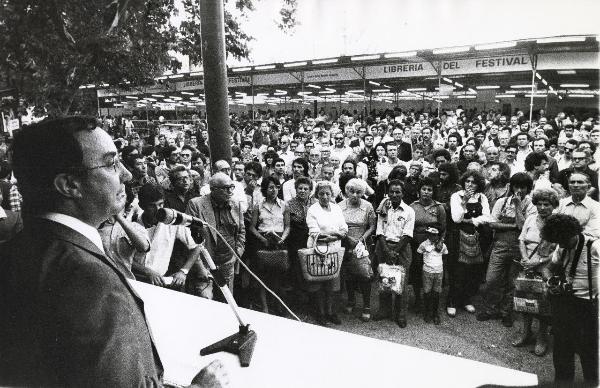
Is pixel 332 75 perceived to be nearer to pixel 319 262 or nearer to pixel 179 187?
pixel 179 187

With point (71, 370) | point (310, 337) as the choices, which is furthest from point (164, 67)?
point (71, 370)

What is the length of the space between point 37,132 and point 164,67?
7.13m

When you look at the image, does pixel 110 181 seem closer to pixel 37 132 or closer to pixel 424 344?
pixel 37 132

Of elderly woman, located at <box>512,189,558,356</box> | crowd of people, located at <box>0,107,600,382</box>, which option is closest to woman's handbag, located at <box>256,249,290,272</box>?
crowd of people, located at <box>0,107,600,382</box>

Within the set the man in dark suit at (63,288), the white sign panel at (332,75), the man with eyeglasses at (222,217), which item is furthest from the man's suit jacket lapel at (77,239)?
the white sign panel at (332,75)

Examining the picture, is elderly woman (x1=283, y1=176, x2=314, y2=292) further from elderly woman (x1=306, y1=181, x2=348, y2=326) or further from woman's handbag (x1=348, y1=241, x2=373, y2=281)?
woman's handbag (x1=348, y1=241, x2=373, y2=281)

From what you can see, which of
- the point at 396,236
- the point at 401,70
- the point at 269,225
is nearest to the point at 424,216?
the point at 396,236

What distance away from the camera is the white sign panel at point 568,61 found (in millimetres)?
11666

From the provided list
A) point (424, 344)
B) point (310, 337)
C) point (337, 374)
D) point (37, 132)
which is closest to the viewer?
point (37, 132)

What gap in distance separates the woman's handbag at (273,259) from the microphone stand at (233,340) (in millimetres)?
2549

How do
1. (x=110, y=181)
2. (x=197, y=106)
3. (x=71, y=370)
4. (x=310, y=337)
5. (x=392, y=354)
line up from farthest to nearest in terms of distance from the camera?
(x=197, y=106), (x=310, y=337), (x=392, y=354), (x=110, y=181), (x=71, y=370)

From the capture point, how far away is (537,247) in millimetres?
4031

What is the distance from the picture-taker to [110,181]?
1273 millimetres

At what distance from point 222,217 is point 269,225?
0.73 meters
